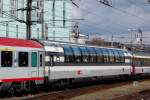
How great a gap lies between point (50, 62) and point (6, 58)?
15.2 feet

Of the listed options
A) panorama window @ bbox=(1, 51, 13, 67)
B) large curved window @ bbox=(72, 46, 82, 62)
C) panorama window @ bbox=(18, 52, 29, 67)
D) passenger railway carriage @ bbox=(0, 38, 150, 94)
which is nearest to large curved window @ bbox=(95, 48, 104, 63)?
passenger railway carriage @ bbox=(0, 38, 150, 94)

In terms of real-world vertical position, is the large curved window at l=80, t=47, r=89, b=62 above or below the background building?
below

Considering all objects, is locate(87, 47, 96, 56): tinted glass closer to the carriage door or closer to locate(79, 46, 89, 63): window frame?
locate(79, 46, 89, 63): window frame

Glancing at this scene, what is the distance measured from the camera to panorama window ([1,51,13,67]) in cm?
2439

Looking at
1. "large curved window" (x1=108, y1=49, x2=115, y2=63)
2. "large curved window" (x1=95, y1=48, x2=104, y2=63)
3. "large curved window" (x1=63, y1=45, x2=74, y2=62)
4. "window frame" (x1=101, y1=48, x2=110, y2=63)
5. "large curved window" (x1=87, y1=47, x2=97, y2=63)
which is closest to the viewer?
"large curved window" (x1=63, y1=45, x2=74, y2=62)

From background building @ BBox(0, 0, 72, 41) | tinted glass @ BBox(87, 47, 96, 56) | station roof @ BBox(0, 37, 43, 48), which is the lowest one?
tinted glass @ BBox(87, 47, 96, 56)

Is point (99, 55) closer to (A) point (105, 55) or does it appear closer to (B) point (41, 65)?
(A) point (105, 55)

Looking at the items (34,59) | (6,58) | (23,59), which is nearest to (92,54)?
(34,59)

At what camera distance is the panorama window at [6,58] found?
24.4 metres

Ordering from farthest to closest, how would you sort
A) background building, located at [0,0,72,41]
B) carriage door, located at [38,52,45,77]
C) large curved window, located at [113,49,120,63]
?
background building, located at [0,0,72,41] → large curved window, located at [113,49,120,63] → carriage door, located at [38,52,45,77]

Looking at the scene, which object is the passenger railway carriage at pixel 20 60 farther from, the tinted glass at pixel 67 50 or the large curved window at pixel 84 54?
the large curved window at pixel 84 54

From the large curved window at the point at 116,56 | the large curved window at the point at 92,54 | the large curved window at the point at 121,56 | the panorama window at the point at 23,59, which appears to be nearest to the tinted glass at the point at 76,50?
the large curved window at the point at 92,54

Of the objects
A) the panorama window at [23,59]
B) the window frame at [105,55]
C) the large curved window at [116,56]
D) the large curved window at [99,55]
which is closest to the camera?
the panorama window at [23,59]

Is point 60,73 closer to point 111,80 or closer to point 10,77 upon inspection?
point 10,77
